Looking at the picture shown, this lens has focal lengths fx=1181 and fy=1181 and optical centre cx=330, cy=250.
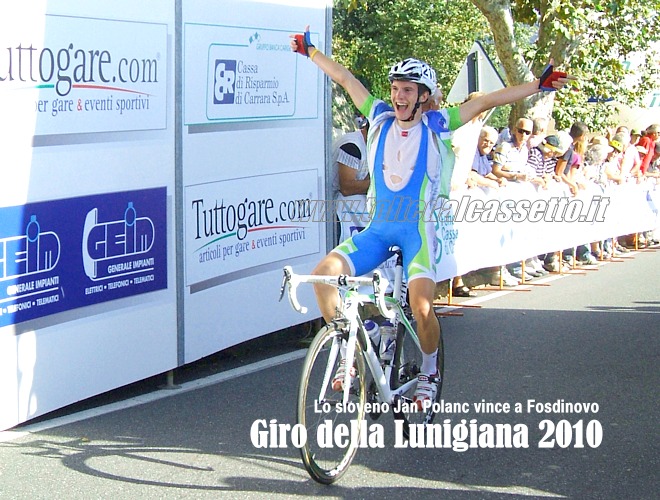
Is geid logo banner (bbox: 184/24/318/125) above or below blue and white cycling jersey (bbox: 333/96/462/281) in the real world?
above

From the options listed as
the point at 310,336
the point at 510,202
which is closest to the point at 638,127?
the point at 510,202

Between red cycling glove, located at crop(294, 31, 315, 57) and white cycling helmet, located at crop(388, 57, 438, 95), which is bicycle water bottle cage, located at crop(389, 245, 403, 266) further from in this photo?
red cycling glove, located at crop(294, 31, 315, 57)

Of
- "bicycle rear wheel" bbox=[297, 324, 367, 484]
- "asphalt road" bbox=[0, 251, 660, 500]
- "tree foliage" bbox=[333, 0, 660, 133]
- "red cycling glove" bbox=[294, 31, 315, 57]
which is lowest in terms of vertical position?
"asphalt road" bbox=[0, 251, 660, 500]

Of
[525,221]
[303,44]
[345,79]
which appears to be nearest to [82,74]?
[303,44]

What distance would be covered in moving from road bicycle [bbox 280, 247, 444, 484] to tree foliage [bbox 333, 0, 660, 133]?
1223 cm

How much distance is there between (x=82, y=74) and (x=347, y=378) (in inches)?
102

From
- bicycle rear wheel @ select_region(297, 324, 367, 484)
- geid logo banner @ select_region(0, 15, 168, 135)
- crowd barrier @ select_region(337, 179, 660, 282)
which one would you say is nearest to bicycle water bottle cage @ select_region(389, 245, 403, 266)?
bicycle rear wheel @ select_region(297, 324, 367, 484)

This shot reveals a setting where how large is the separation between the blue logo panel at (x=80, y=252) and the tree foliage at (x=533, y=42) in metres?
10.9

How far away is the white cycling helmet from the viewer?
654 cm

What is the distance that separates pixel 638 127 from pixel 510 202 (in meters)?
14.5

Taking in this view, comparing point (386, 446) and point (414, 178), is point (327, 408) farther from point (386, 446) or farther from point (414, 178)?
point (414, 178)

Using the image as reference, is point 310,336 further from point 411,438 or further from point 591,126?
point 591,126

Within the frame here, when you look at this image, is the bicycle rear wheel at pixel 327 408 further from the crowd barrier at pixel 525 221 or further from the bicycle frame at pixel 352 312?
the crowd barrier at pixel 525 221

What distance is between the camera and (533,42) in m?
27.7
